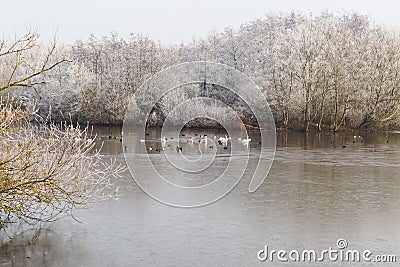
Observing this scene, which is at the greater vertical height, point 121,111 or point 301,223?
point 121,111

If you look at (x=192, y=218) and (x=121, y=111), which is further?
(x=121, y=111)

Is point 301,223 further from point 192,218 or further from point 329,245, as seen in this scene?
point 192,218

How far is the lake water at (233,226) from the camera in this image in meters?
8.74

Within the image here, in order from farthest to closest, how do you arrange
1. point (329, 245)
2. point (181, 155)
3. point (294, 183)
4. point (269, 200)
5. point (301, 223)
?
point (181, 155) < point (294, 183) < point (269, 200) < point (301, 223) < point (329, 245)

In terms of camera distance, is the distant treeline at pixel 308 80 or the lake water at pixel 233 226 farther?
the distant treeline at pixel 308 80

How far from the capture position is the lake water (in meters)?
8.74

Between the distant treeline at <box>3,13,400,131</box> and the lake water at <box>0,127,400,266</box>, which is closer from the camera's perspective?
the lake water at <box>0,127,400,266</box>

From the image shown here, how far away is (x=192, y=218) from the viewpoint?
450 inches

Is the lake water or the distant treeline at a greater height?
the distant treeline

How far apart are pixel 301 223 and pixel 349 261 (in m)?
2.28

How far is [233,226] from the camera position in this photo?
10.7 metres

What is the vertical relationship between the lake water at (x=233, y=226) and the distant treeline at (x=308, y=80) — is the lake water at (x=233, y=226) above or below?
below

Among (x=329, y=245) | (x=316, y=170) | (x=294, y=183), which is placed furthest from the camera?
(x=316, y=170)

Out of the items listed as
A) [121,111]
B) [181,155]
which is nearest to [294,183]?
[181,155]
